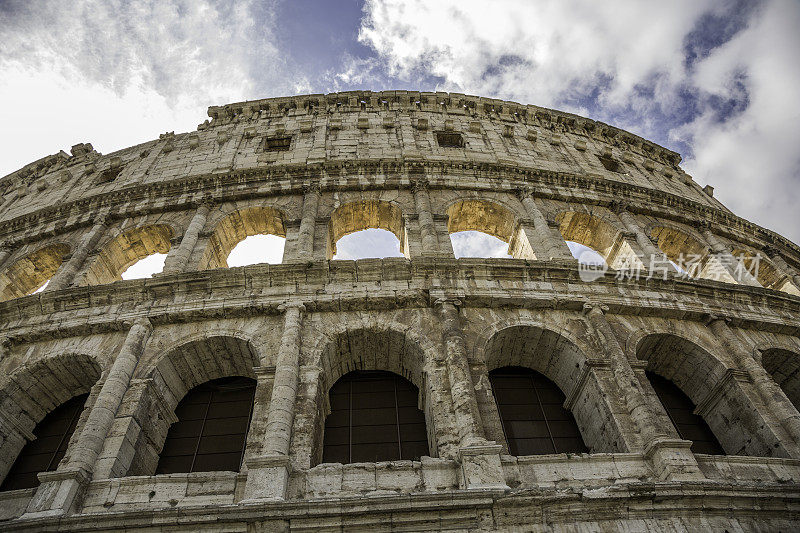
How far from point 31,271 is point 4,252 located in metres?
0.79

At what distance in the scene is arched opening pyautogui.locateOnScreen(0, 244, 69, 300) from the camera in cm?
1277

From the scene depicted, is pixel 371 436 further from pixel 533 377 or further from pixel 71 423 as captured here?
pixel 71 423

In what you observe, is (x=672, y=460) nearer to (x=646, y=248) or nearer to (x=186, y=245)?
(x=646, y=248)

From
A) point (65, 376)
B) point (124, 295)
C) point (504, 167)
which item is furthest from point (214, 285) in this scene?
point (504, 167)

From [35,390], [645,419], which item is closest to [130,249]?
[35,390]

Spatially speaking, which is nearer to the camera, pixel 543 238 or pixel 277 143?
pixel 543 238

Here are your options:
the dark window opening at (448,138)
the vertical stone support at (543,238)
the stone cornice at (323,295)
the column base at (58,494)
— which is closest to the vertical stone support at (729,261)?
the stone cornice at (323,295)

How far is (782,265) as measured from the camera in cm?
1446

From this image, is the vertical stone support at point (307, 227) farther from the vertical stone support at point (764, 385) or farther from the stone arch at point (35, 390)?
the vertical stone support at point (764, 385)

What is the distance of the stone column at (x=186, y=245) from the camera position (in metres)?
10.9

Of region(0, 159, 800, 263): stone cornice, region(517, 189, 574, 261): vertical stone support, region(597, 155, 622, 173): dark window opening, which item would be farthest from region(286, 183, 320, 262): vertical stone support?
region(597, 155, 622, 173): dark window opening

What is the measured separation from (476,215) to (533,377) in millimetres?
4937

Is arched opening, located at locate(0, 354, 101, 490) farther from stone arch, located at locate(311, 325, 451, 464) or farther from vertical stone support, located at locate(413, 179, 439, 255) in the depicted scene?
vertical stone support, located at locate(413, 179, 439, 255)

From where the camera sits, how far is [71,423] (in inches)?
362
